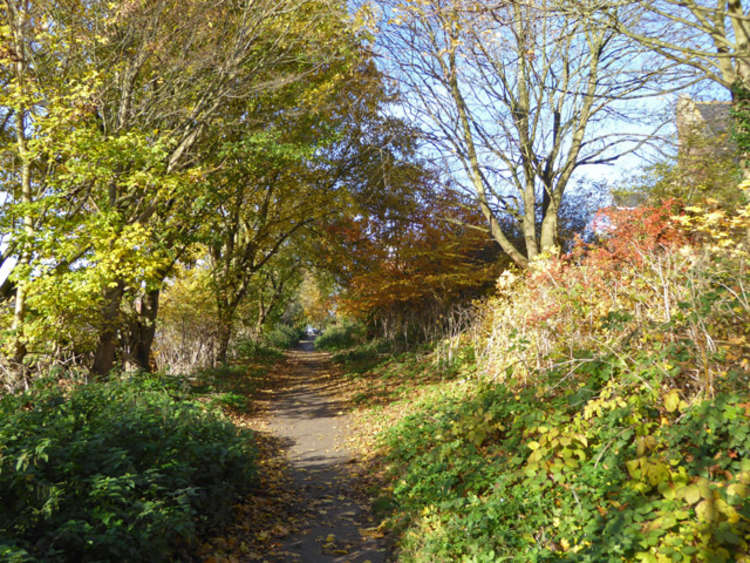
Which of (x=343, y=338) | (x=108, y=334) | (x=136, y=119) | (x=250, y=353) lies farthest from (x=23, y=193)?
(x=343, y=338)

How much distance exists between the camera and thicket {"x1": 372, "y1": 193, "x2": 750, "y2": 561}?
3363 mm

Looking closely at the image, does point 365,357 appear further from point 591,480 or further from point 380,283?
point 591,480

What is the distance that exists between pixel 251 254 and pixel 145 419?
42.2 ft

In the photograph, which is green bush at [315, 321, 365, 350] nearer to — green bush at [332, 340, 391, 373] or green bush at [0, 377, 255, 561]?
green bush at [332, 340, 391, 373]

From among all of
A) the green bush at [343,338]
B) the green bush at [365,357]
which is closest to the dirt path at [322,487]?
the green bush at [365,357]

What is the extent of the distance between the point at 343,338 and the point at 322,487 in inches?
944

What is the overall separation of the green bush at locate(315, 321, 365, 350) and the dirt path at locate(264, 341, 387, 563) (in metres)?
12.7

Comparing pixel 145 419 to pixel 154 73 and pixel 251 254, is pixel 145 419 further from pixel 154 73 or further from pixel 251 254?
pixel 251 254

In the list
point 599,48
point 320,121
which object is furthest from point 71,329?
point 599,48

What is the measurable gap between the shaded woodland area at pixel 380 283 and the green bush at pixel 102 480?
29 millimetres

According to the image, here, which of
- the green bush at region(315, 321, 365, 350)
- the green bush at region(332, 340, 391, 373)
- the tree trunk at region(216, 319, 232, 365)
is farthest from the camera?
the green bush at region(315, 321, 365, 350)

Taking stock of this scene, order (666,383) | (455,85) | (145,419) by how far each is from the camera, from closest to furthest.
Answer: (666,383) < (145,419) < (455,85)

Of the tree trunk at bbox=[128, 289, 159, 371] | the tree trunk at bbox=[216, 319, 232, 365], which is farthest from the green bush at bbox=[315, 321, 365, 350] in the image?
the tree trunk at bbox=[128, 289, 159, 371]

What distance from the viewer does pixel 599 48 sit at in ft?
32.8
